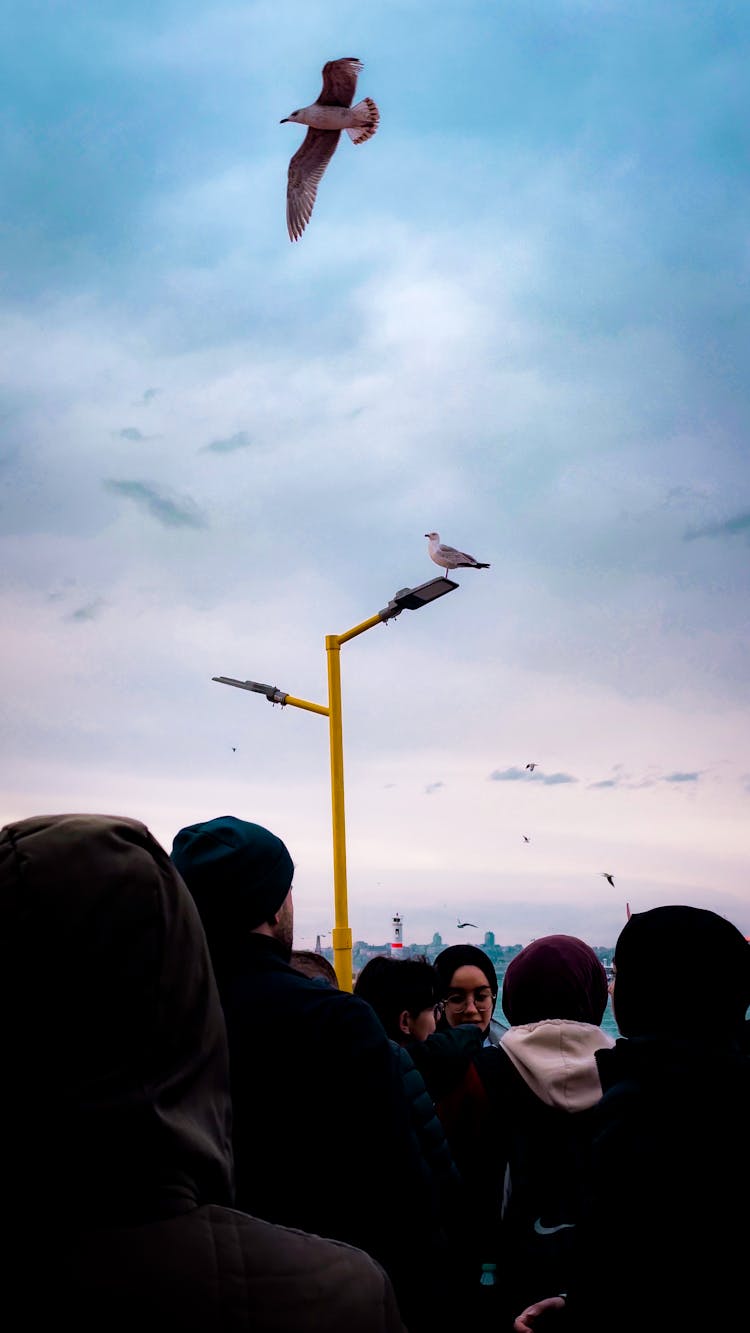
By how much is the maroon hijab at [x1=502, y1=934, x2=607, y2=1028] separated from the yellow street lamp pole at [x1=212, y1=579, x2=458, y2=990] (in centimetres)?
862

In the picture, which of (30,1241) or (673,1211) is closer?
(30,1241)

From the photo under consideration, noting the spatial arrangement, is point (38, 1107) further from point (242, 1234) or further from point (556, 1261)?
point (556, 1261)

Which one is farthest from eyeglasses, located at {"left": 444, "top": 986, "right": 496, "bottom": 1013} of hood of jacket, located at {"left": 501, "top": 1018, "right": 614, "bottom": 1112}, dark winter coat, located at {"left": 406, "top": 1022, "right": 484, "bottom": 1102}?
hood of jacket, located at {"left": 501, "top": 1018, "right": 614, "bottom": 1112}

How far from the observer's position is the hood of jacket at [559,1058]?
3.56 metres

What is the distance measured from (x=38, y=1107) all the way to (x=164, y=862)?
0.34m

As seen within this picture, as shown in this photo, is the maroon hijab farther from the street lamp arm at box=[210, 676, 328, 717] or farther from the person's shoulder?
the street lamp arm at box=[210, 676, 328, 717]

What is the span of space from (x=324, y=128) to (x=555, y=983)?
12306 millimetres

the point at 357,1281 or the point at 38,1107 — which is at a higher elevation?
the point at 38,1107

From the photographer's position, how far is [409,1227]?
8.49 ft

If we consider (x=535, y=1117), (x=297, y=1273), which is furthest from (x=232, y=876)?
(x=297, y=1273)

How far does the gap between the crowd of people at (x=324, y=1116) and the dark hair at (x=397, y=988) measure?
0.01 m

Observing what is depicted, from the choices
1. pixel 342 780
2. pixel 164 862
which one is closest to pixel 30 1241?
pixel 164 862

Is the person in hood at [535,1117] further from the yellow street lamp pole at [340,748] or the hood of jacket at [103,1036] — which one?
the yellow street lamp pole at [340,748]

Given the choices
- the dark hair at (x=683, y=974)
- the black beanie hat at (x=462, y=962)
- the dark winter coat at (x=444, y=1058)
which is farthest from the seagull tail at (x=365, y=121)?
the dark hair at (x=683, y=974)
